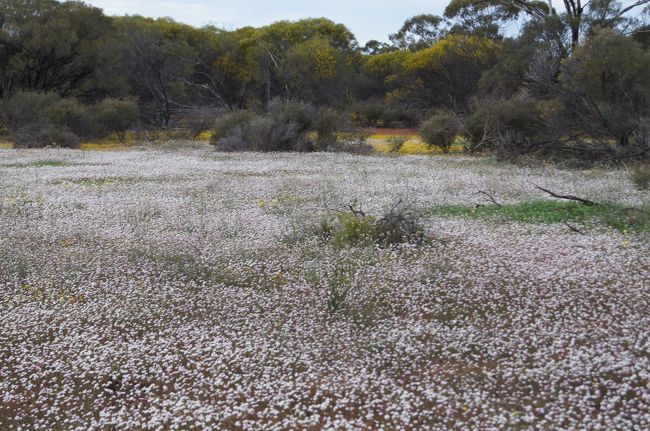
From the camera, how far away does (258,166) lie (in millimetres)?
16969

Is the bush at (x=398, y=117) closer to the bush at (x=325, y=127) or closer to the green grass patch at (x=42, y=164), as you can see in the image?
the bush at (x=325, y=127)

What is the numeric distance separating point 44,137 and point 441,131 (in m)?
16.1

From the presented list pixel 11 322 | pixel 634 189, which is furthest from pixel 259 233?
pixel 634 189

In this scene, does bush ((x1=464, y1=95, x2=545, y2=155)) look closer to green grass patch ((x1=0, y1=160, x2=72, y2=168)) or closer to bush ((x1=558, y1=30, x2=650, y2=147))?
bush ((x1=558, y1=30, x2=650, y2=147))

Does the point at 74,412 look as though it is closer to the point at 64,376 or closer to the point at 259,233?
the point at 64,376

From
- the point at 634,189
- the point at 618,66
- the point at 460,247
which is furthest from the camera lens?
the point at 618,66

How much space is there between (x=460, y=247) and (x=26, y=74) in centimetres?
3035

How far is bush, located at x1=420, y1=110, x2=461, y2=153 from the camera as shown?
2100 centimetres

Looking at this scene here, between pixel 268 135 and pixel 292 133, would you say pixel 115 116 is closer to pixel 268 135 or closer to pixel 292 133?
pixel 268 135

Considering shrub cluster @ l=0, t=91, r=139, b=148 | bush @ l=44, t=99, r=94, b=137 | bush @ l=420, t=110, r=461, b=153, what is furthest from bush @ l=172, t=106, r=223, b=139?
bush @ l=420, t=110, r=461, b=153

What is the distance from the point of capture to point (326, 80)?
35281mm

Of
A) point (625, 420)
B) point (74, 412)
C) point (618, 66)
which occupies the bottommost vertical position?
point (74, 412)

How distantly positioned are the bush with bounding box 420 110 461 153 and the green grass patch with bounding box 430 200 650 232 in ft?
38.1

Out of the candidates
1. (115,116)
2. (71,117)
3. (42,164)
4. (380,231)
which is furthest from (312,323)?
(115,116)
